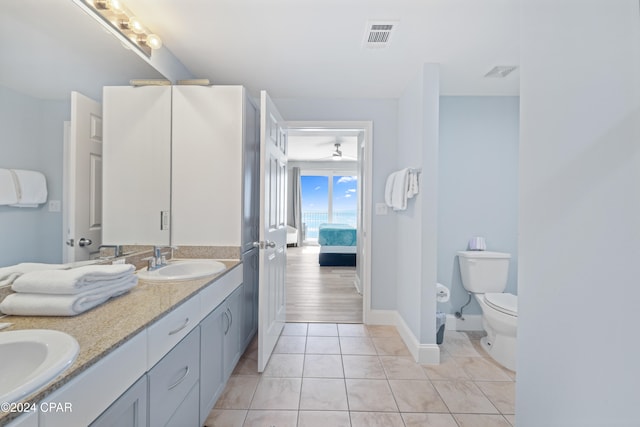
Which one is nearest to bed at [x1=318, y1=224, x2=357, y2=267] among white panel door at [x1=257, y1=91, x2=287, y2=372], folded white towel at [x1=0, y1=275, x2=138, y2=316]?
white panel door at [x1=257, y1=91, x2=287, y2=372]

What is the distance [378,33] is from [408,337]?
7.85ft

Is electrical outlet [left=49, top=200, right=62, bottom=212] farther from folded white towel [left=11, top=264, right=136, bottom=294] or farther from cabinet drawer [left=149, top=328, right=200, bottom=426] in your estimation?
cabinet drawer [left=149, top=328, right=200, bottom=426]

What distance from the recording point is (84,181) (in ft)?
4.49

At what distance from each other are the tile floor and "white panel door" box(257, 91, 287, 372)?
210 mm

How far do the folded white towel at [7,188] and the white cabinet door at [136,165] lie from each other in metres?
0.57

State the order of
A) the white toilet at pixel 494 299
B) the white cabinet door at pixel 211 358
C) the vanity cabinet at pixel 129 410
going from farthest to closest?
the white toilet at pixel 494 299, the white cabinet door at pixel 211 358, the vanity cabinet at pixel 129 410

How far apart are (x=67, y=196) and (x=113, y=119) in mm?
605

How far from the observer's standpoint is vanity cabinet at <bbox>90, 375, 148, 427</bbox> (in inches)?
30.6

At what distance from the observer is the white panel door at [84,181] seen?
1.26 m

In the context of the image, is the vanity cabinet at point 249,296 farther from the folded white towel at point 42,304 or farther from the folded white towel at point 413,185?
the folded white towel at point 413,185

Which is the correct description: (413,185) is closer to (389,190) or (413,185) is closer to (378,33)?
(389,190)

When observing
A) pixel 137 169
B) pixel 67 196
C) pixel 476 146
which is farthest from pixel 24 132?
pixel 476 146

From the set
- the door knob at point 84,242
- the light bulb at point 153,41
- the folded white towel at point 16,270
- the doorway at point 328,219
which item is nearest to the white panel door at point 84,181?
the door knob at point 84,242

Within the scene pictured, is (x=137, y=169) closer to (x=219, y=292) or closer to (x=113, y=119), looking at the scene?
(x=113, y=119)
